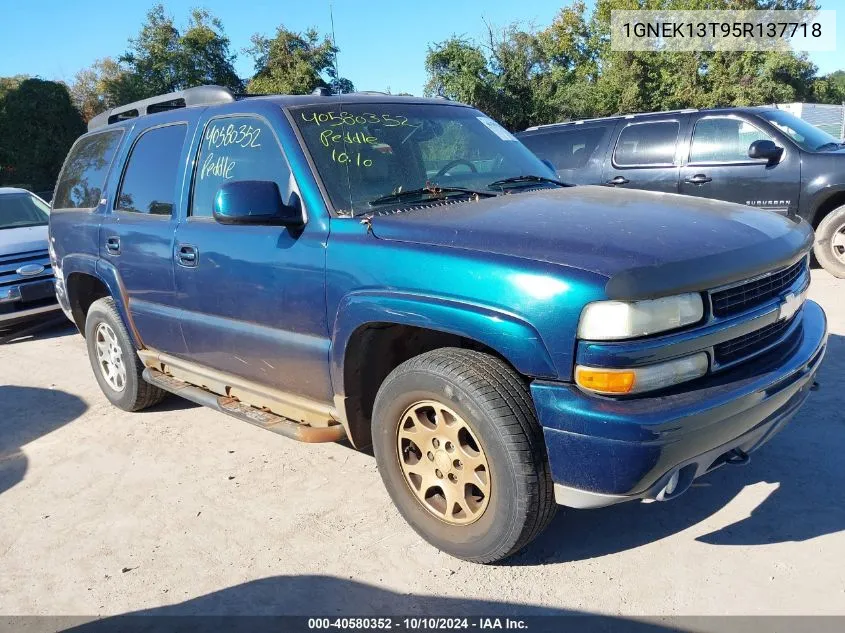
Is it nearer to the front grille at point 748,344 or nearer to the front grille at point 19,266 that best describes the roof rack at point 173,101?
the front grille at point 19,266

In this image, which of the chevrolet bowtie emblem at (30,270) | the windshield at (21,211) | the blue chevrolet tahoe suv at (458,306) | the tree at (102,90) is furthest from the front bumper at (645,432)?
the tree at (102,90)

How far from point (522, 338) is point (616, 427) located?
0.43 meters

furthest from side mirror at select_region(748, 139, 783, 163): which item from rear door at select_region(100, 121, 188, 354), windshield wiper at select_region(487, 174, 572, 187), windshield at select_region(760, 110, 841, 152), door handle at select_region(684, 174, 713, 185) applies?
rear door at select_region(100, 121, 188, 354)

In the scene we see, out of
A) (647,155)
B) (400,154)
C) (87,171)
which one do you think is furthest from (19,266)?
(647,155)

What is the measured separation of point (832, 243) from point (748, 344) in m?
5.76

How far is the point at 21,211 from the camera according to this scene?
8.78 m

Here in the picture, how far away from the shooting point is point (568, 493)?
8.02 ft

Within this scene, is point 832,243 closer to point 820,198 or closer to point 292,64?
point 820,198

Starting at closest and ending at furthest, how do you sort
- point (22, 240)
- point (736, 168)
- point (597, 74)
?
point (736, 168)
point (22, 240)
point (597, 74)

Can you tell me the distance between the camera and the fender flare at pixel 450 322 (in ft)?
7.80

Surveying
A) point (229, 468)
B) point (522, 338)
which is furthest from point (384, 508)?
point (522, 338)

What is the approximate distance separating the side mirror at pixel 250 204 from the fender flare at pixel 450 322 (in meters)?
0.53

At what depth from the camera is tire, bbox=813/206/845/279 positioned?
723cm

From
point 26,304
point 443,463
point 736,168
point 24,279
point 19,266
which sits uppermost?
point 736,168
